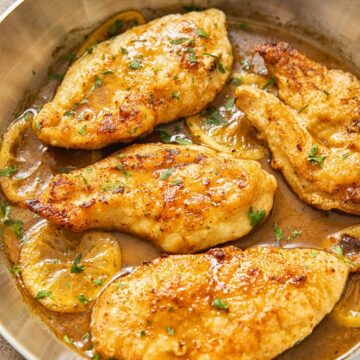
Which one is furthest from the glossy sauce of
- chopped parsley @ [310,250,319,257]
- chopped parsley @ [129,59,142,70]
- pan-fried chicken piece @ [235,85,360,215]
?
chopped parsley @ [129,59,142,70]

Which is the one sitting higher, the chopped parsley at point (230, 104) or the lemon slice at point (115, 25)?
the lemon slice at point (115, 25)

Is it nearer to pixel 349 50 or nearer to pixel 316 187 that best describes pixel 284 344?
pixel 316 187

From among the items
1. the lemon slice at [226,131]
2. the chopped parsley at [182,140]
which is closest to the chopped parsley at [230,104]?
the lemon slice at [226,131]

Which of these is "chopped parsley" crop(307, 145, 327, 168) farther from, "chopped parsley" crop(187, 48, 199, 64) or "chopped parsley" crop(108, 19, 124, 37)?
"chopped parsley" crop(108, 19, 124, 37)

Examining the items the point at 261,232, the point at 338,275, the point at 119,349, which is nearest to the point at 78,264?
the point at 119,349

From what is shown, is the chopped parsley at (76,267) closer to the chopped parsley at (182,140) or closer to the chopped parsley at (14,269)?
the chopped parsley at (14,269)

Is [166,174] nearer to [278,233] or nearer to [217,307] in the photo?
[278,233]

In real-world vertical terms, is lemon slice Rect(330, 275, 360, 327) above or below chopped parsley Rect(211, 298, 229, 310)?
below
